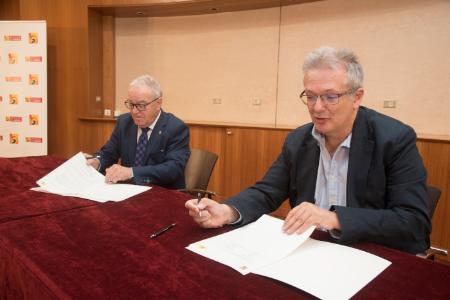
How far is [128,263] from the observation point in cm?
102

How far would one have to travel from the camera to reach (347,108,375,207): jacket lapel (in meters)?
1.43

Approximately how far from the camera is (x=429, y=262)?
1.05 metres

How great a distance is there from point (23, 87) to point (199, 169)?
3863mm

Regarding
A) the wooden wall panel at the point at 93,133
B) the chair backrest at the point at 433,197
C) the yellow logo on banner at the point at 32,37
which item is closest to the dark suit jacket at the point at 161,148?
the chair backrest at the point at 433,197

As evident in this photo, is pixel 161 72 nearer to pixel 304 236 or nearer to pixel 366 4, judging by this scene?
pixel 366 4

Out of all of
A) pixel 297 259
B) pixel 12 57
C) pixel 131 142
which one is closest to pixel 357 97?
pixel 297 259

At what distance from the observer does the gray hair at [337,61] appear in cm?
134

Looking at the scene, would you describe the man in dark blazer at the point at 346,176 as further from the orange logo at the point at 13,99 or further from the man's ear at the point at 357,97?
the orange logo at the point at 13,99

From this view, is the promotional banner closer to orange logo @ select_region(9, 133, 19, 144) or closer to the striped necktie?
orange logo @ select_region(9, 133, 19, 144)

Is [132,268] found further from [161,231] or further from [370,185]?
[370,185]

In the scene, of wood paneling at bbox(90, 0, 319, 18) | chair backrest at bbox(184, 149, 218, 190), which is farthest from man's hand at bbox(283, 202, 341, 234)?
wood paneling at bbox(90, 0, 319, 18)

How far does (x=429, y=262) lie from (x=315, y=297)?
44cm

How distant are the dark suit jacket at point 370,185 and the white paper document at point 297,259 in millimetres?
119

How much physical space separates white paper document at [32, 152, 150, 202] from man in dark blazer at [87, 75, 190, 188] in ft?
0.86
